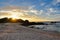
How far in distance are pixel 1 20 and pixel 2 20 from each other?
2.10 metres

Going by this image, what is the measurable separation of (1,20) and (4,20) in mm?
4518

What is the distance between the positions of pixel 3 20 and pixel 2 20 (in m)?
1.42

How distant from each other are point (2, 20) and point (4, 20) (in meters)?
2.48

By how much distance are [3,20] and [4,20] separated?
3.53ft

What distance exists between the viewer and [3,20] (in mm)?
114250

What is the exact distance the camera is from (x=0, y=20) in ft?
357

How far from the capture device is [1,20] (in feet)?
364

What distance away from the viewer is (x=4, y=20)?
115 meters

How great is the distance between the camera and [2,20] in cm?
11294

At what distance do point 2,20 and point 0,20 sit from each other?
13.3 ft
